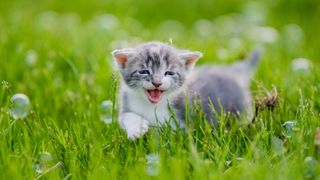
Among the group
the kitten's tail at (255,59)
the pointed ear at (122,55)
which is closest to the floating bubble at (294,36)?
the kitten's tail at (255,59)

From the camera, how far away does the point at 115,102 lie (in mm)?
Result: 3789

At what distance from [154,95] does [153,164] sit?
2.88 feet

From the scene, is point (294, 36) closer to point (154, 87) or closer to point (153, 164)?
point (154, 87)

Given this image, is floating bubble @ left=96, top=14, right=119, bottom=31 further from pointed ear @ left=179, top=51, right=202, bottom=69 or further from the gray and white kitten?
pointed ear @ left=179, top=51, right=202, bottom=69

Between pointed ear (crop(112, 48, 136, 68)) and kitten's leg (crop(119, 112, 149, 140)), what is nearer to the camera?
kitten's leg (crop(119, 112, 149, 140))

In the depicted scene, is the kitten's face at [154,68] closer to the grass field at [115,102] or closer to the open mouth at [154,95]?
the open mouth at [154,95]

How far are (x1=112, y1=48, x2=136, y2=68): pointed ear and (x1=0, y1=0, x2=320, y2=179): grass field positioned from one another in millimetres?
205

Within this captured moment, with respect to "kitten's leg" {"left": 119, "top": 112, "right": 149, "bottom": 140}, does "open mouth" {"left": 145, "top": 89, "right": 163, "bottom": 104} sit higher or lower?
higher

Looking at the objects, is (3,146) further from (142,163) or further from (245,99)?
(245,99)

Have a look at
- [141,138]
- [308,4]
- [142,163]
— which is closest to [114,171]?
[142,163]

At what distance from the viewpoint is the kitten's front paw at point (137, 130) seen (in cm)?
345

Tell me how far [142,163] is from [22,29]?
133 inches

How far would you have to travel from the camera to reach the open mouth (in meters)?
3.73

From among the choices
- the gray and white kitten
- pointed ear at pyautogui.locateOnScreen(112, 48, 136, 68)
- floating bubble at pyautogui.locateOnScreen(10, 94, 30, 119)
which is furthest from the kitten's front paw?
floating bubble at pyautogui.locateOnScreen(10, 94, 30, 119)
